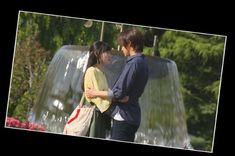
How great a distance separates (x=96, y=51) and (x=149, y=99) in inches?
25.5

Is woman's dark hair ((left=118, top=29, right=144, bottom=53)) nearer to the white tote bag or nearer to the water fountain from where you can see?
the water fountain

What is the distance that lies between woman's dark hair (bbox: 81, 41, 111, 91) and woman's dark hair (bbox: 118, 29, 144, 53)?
0.45ft

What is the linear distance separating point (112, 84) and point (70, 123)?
1.73 ft

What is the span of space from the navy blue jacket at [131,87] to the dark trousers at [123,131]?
0.05m

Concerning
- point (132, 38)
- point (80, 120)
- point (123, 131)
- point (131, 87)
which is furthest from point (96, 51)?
point (123, 131)

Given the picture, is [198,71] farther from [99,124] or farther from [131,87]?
[99,124]

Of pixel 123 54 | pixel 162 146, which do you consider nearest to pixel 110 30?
pixel 123 54

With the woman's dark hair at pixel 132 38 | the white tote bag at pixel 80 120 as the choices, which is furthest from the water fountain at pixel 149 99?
the woman's dark hair at pixel 132 38

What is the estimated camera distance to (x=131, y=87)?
246 inches

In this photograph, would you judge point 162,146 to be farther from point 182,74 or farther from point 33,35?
point 33,35

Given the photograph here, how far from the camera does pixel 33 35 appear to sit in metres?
6.45

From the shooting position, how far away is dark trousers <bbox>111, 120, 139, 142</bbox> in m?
6.26

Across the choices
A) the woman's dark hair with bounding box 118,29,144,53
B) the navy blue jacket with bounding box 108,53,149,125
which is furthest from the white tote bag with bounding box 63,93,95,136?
the woman's dark hair with bounding box 118,29,144,53

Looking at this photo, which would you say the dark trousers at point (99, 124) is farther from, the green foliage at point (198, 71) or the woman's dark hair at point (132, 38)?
the green foliage at point (198, 71)
